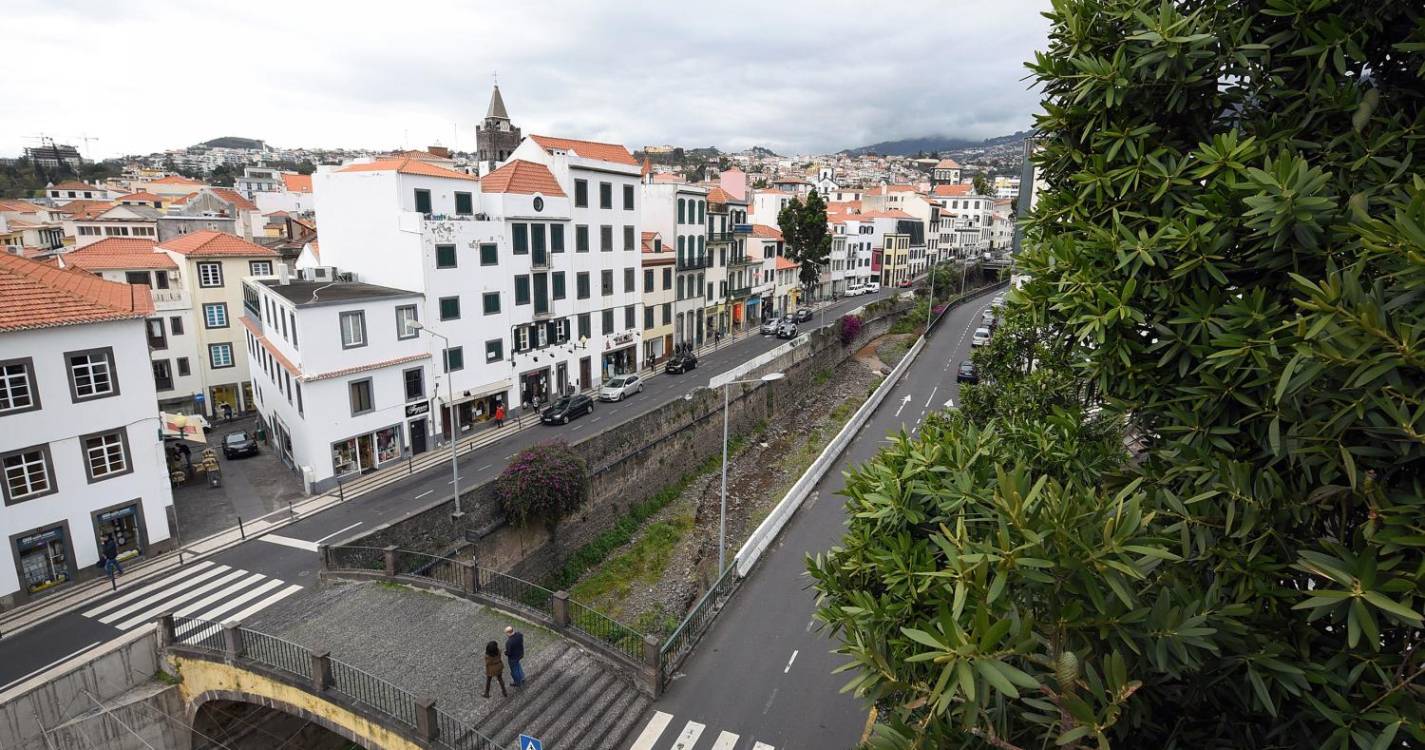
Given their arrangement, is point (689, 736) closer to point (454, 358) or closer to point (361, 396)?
point (361, 396)

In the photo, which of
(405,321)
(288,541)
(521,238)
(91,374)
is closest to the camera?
(91,374)

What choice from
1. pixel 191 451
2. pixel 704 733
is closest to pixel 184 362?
pixel 191 451

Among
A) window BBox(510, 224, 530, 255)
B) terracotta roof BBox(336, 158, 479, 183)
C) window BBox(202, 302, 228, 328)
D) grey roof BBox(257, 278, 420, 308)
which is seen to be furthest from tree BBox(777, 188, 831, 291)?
window BBox(202, 302, 228, 328)

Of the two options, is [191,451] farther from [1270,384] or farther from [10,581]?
[1270,384]

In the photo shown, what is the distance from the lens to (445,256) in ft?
117

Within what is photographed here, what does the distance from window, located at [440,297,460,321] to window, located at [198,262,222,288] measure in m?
17.2

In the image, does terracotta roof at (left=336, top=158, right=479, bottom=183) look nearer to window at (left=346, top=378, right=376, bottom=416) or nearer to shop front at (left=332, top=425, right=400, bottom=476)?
window at (left=346, top=378, right=376, bottom=416)

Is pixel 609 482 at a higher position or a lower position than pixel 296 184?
lower

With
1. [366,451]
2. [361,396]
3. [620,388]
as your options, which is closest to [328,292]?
[361,396]

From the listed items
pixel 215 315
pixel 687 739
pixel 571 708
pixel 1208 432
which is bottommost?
pixel 687 739

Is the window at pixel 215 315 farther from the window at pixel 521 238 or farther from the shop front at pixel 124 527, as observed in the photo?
the shop front at pixel 124 527

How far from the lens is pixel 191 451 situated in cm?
3581

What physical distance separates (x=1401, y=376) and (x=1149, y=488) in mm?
3013

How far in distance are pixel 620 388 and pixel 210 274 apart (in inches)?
1008
